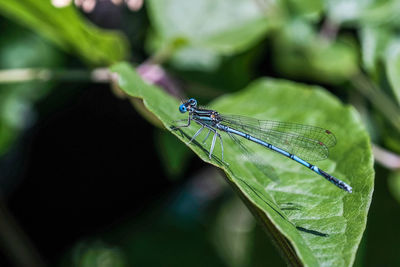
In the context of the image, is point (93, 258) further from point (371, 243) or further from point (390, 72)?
point (390, 72)

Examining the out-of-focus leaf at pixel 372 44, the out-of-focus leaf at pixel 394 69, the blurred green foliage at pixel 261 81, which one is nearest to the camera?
the blurred green foliage at pixel 261 81

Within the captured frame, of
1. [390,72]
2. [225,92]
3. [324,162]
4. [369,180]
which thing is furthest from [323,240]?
[225,92]

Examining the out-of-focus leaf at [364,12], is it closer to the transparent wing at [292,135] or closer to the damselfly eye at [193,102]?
the transparent wing at [292,135]

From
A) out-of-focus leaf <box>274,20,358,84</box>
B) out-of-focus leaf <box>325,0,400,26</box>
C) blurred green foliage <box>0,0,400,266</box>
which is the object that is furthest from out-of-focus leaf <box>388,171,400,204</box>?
out-of-focus leaf <box>325,0,400,26</box>

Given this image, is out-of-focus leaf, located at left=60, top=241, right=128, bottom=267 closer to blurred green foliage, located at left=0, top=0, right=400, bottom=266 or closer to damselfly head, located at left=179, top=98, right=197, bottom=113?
blurred green foliage, located at left=0, top=0, right=400, bottom=266

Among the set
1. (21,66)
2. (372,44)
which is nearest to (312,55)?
(372,44)

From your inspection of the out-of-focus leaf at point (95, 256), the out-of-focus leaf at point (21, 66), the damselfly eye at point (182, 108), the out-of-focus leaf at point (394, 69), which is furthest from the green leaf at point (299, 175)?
the out-of-focus leaf at point (95, 256)

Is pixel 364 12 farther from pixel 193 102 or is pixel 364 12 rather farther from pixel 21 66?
pixel 21 66

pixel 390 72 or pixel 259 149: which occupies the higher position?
pixel 259 149
